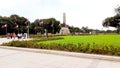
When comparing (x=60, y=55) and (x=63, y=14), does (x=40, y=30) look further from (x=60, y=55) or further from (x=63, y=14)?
(x=60, y=55)

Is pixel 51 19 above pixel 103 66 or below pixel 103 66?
above

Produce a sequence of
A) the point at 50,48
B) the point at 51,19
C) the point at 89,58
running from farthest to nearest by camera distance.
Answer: the point at 51,19
the point at 50,48
the point at 89,58

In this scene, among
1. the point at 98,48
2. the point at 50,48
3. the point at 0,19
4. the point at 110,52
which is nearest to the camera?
the point at 110,52

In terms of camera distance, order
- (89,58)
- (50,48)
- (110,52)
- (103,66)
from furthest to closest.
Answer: (50,48)
(110,52)
(89,58)
(103,66)

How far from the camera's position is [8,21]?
79125mm

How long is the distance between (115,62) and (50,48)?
21.4 ft

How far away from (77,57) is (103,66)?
2.95 metres

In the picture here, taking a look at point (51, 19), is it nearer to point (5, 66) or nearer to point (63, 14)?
point (63, 14)

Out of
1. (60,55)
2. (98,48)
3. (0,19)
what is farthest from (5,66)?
(0,19)

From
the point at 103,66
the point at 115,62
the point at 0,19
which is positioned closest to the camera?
the point at 103,66

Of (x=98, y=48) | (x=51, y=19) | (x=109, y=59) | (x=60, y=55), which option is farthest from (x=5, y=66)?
(x=51, y=19)

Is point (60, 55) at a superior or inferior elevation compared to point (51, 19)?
inferior

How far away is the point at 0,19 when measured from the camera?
7644 centimetres

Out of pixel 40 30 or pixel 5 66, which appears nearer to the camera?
pixel 5 66
